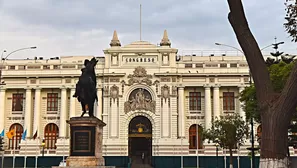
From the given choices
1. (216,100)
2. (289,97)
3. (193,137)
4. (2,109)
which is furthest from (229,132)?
(289,97)

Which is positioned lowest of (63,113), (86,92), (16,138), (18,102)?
(16,138)

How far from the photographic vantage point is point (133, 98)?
182 feet

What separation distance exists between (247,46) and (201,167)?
140 feet

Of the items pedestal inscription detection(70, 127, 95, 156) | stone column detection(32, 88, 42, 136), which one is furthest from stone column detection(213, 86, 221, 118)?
pedestal inscription detection(70, 127, 95, 156)

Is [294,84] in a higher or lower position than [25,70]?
lower

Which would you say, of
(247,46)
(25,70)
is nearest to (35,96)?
(25,70)

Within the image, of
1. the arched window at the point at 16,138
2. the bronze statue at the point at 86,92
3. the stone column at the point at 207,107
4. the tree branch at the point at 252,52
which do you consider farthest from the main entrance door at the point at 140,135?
the tree branch at the point at 252,52

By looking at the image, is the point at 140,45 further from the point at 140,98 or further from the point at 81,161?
the point at 81,161

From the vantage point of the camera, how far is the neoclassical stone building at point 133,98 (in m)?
54.7

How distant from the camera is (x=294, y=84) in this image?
11.0 m

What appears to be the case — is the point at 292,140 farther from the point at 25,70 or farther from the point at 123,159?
the point at 25,70

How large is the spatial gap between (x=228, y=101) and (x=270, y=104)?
45.7 m

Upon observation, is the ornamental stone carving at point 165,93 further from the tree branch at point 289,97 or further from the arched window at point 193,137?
the tree branch at point 289,97

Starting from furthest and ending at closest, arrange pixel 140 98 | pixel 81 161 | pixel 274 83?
pixel 140 98, pixel 274 83, pixel 81 161
